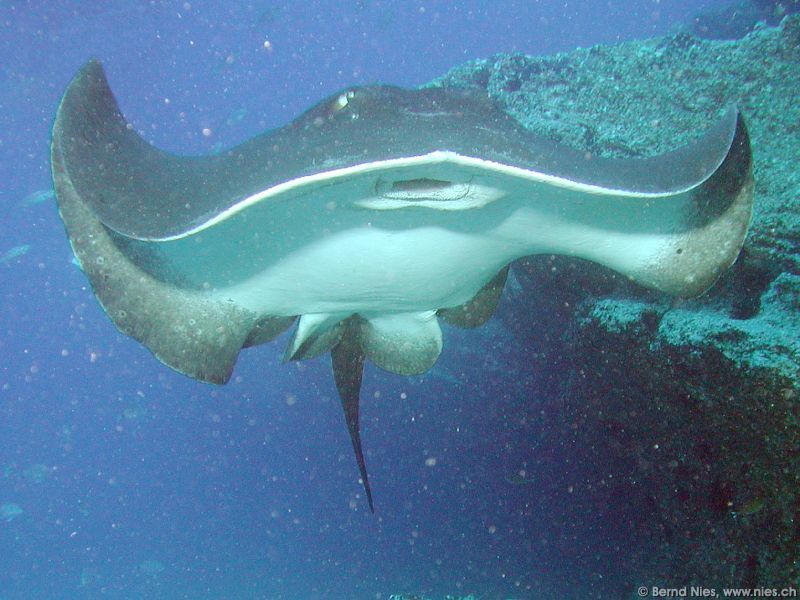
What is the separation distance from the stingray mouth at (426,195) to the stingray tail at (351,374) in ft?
5.42

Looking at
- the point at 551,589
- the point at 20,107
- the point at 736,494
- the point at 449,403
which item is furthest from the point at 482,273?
the point at 20,107

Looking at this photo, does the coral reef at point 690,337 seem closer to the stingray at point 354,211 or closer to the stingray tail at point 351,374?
the stingray at point 354,211

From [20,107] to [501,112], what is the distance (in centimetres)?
2381

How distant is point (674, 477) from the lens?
352 cm

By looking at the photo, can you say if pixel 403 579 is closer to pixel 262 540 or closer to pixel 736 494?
pixel 262 540

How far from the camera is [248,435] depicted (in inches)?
1009

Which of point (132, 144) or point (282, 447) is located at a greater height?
point (132, 144)

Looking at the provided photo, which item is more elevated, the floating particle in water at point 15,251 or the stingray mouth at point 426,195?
the floating particle in water at point 15,251

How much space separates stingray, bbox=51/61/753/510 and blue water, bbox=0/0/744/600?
4.34 m

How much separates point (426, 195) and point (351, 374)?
1883mm

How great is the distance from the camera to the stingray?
63.6 inches

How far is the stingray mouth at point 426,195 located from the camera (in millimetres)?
1928

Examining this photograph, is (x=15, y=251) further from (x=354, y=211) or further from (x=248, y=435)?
(x=354, y=211)

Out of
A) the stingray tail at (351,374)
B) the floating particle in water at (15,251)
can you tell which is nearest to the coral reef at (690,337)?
the stingray tail at (351,374)
